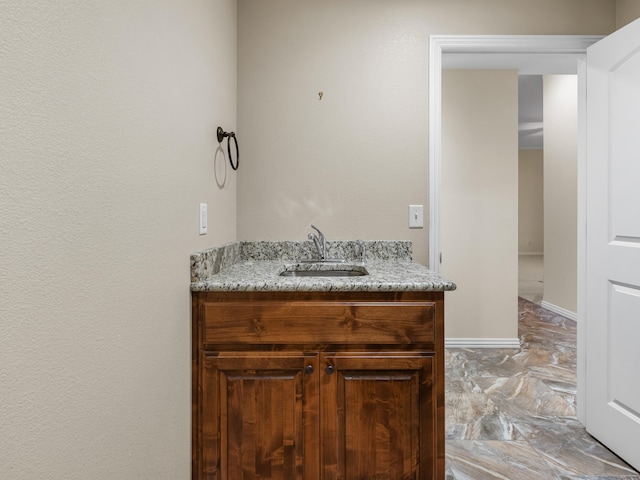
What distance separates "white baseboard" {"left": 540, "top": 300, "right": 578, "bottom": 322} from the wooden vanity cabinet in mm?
3573

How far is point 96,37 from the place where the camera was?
782 millimetres

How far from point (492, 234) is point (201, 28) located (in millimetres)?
2838

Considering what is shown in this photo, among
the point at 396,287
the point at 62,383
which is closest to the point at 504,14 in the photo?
the point at 396,287

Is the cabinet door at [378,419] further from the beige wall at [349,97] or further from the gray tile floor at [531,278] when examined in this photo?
the gray tile floor at [531,278]

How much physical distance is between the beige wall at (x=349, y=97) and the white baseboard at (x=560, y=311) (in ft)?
10.5

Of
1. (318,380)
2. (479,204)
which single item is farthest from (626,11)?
(318,380)

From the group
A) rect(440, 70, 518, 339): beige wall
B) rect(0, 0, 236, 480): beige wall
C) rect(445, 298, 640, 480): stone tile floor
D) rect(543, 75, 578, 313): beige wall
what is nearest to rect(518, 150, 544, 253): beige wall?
rect(543, 75, 578, 313): beige wall

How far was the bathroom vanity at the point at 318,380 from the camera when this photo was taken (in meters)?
1.33

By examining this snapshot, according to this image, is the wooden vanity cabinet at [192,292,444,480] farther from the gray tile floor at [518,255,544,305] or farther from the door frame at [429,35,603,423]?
the gray tile floor at [518,255,544,305]

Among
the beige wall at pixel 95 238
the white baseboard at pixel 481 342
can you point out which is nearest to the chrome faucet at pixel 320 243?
the beige wall at pixel 95 238

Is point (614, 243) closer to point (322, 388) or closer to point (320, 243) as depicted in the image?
point (320, 243)

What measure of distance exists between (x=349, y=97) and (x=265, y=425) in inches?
61.3

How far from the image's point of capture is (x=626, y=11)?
192cm

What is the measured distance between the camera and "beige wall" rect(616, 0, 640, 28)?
1.87 meters
